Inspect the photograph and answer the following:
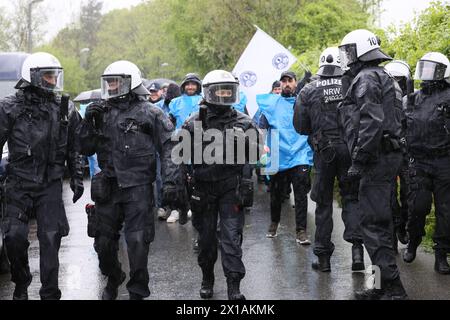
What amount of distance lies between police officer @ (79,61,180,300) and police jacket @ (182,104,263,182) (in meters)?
0.30

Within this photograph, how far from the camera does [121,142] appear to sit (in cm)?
632

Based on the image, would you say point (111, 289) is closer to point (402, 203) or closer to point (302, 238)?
point (302, 238)

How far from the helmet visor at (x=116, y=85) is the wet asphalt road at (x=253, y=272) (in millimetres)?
1843

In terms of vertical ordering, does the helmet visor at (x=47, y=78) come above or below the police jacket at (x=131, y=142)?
above

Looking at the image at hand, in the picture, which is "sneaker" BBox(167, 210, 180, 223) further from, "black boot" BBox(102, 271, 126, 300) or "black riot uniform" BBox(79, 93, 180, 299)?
"black riot uniform" BBox(79, 93, 180, 299)

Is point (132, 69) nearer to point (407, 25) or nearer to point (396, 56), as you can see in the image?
point (396, 56)

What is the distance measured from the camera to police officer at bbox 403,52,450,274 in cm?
744

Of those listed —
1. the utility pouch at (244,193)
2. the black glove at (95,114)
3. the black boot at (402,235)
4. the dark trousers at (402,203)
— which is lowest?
the black boot at (402,235)

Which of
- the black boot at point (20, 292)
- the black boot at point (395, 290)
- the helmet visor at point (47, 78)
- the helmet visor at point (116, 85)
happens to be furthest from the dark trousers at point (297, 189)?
the black boot at point (20, 292)

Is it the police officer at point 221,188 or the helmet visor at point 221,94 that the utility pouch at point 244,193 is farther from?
the helmet visor at point 221,94

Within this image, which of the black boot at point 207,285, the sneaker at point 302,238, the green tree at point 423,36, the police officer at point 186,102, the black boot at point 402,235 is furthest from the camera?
the police officer at point 186,102

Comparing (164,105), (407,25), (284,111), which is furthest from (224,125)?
(407,25)

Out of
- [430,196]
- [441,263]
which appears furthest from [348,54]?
[441,263]

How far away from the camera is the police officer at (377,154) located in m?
6.07
